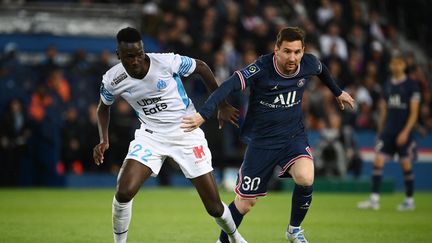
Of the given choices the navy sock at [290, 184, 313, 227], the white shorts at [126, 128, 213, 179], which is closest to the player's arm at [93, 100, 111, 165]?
the white shorts at [126, 128, 213, 179]

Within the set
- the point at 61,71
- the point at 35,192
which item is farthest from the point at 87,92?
the point at 35,192

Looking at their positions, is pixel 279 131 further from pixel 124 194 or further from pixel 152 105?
pixel 124 194

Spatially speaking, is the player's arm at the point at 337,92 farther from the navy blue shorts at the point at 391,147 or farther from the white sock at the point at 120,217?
the navy blue shorts at the point at 391,147

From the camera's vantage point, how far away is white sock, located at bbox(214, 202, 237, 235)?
9.33m

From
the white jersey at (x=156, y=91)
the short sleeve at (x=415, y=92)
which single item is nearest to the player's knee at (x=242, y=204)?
the white jersey at (x=156, y=91)

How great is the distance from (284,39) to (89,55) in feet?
45.9

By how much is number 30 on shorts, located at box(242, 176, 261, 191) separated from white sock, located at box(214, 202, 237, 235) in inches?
19.4

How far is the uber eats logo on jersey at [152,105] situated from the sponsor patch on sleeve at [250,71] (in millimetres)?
938

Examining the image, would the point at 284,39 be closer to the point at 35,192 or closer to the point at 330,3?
the point at 35,192

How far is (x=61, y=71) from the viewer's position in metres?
22.0

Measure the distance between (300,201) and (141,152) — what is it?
1880 mm

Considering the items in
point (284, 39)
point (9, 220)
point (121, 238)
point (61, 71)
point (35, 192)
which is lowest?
point (35, 192)

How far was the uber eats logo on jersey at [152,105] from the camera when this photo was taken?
920 centimetres

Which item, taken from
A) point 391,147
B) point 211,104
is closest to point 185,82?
point 391,147
